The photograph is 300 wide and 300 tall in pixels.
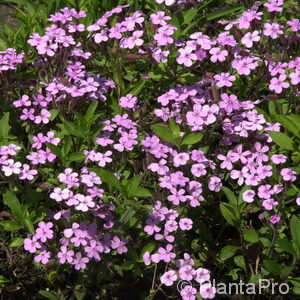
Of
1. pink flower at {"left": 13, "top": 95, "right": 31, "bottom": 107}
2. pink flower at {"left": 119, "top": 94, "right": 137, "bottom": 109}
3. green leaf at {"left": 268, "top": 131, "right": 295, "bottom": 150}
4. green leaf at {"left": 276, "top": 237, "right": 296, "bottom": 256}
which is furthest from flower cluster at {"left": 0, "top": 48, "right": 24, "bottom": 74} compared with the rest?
green leaf at {"left": 276, "top": 237, "right": 296, "bottom": 256}

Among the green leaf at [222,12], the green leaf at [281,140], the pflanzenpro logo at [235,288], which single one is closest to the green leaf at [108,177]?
the pflanzenpro logo at [235,288]

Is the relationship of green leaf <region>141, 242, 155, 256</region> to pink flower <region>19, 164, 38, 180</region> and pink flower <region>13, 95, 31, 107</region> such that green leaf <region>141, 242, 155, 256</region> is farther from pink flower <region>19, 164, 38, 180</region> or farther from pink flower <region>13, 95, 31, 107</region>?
pink flower <region>13, 95, 31, 107</region>

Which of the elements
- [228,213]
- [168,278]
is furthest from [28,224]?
[228,213]

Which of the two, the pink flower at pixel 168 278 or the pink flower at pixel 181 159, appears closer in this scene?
the pink flower at pixel 168 278

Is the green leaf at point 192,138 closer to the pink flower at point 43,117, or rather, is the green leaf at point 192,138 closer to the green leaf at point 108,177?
the green leaf at point 108,177

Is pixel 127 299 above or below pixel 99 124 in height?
below

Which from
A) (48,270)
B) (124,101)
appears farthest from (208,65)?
(48,270)

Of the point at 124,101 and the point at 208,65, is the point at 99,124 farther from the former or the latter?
the point at 208,65
